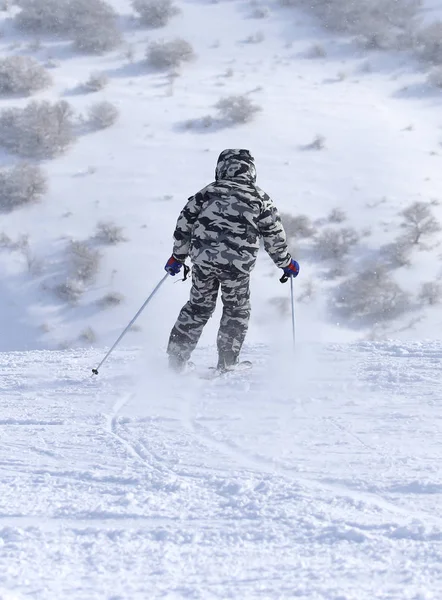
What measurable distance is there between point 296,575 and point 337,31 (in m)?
25.2

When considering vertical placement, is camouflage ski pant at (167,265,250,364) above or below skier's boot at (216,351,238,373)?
above

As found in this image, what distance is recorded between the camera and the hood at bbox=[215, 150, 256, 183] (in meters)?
5.12

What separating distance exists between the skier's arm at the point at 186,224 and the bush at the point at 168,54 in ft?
59.4

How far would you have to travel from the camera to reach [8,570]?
2.29m

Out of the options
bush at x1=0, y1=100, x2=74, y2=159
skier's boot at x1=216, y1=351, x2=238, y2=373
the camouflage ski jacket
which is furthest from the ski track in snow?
bush at x1=0, y1=100, x2=74, y2=159

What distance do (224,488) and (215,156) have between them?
52.7 ft

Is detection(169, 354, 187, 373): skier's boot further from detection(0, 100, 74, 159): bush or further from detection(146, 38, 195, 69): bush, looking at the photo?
detection(146, 38, 195, 69): bush

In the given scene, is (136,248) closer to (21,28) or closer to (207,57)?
(207,57)

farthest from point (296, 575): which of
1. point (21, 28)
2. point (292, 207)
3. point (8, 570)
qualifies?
point (21, 28)

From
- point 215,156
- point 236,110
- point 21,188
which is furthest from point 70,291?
point 236,110

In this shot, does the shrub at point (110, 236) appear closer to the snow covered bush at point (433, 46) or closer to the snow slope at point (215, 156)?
the snow slope at point (215, 156)

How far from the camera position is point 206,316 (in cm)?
548

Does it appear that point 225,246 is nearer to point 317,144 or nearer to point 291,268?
point 291,268

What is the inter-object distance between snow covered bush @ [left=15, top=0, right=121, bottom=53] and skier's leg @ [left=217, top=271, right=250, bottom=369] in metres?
19.7
